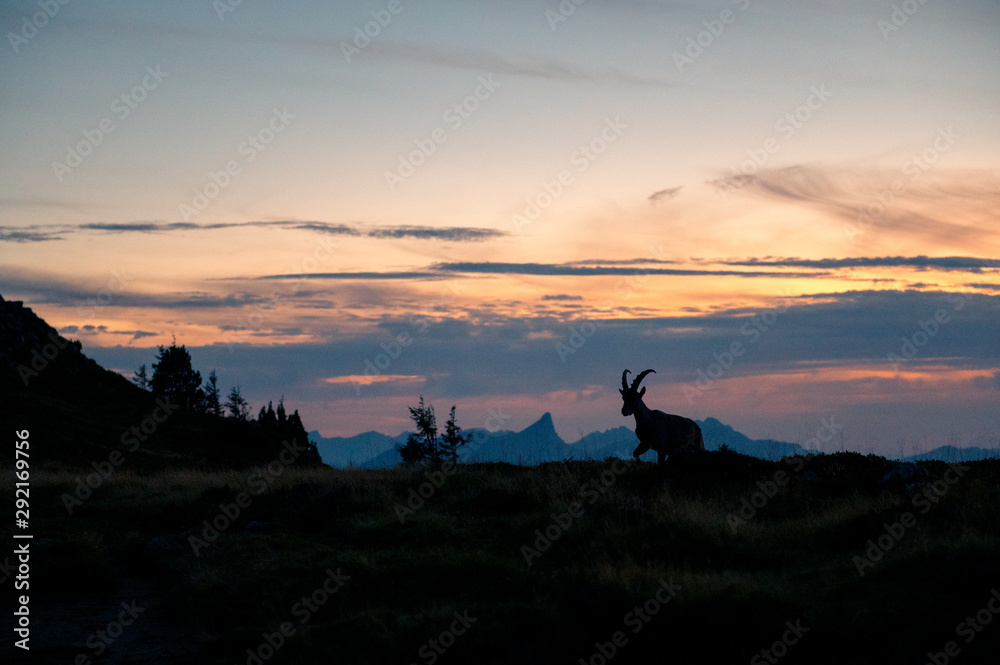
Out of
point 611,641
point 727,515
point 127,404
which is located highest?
point 127,404

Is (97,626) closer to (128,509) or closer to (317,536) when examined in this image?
(317,536)

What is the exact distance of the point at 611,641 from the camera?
9289mm

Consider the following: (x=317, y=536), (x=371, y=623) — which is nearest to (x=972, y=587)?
(x=371, y=623)

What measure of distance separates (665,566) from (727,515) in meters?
3.14

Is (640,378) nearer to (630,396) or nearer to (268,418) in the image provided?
(630,396)
